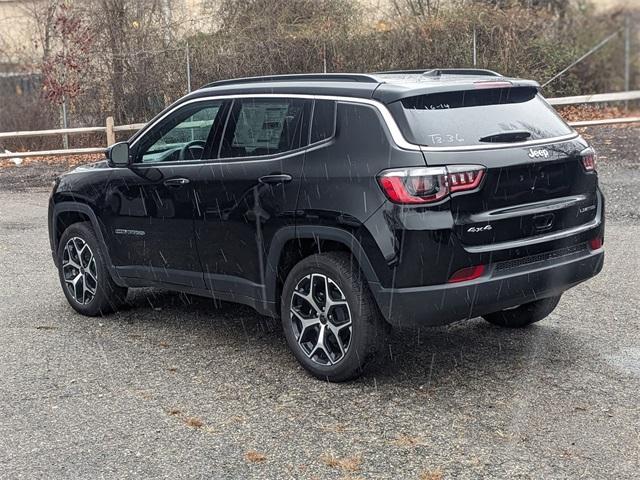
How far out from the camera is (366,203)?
4.85 meters

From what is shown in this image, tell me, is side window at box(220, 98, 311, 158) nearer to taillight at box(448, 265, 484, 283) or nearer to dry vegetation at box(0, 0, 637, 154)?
taillight at box(448, 265, 484, 283)

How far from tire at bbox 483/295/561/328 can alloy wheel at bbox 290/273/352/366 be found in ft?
5.31

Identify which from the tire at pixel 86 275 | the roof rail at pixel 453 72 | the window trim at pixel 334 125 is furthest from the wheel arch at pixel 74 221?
the roof rail at pixel 453 72

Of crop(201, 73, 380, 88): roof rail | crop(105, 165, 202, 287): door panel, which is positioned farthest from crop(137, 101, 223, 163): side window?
crop(201, 73, 380, 88): roof rail

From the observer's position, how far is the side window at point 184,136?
19.8 feet

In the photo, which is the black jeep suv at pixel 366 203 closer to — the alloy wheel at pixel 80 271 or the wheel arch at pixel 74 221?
the wheel arch at pixel 74 221

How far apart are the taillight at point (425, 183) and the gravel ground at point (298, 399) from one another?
3.83 ft

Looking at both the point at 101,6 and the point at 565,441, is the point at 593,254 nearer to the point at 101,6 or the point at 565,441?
the point at 565,441

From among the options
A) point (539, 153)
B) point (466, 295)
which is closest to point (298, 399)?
point (466, 295)

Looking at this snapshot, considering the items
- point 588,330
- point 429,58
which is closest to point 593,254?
point 588,330

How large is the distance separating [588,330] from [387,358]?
62.0 inches

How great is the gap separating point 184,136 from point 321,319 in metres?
1.85

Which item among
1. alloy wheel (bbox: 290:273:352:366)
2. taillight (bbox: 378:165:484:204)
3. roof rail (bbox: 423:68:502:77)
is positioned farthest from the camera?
roof rail (bbox: 423:68:502:77)

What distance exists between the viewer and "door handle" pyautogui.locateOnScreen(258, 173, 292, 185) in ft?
17.5
